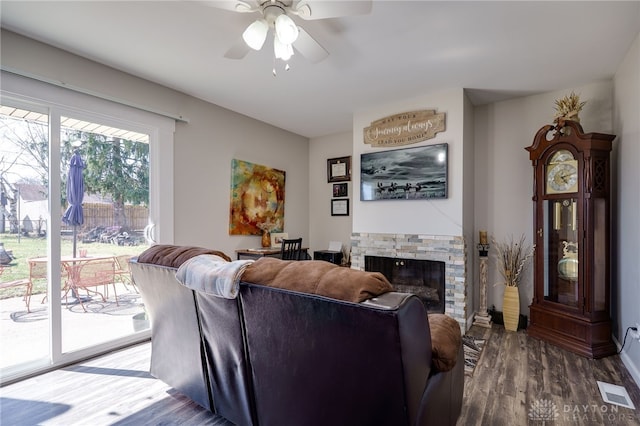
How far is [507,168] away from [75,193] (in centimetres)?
427

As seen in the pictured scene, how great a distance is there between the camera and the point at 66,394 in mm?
2066

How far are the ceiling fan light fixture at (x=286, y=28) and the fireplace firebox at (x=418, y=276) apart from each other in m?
2.47

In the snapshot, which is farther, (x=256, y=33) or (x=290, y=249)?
(x=290, y=249)

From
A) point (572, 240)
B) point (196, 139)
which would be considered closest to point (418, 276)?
point (572, 240)

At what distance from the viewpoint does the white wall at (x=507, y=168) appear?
131 inches

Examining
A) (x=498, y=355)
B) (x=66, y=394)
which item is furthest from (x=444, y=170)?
(x=66, y=394)

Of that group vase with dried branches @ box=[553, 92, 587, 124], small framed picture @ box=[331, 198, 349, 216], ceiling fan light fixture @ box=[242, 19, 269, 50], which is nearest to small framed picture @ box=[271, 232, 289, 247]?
small framed picture @ box=[331, 198, 349, 216]

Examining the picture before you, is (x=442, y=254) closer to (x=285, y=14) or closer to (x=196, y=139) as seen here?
(x=285, y=14)

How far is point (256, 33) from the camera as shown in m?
1.81

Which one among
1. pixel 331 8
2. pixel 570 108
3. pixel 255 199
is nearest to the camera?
pixel 331 8

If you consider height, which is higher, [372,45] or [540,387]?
[372,45]

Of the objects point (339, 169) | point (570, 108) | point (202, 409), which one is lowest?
point (202, 409)

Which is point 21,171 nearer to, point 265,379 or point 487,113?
point 265,379

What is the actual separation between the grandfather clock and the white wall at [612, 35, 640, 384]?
94mm
